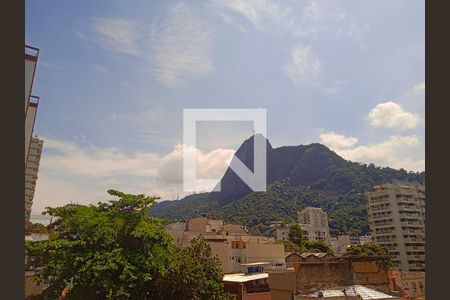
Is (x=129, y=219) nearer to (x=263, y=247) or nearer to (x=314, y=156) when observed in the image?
(x=263, y=247)

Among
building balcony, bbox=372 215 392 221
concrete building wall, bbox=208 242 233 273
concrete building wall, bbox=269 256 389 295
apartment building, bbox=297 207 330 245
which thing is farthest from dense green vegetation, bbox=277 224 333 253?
apartment building, bbox=297 207 330 245

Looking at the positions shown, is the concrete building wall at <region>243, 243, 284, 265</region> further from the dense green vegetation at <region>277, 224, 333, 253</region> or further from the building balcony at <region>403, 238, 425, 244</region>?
the building balcony at <region>403, 238, 425, 244</region>

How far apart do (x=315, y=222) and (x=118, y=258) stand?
2434 inches

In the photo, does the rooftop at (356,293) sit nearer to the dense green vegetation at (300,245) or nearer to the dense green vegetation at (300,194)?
the dense green vegetation at (300,245)

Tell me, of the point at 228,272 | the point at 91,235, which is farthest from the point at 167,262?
the point at 228,272

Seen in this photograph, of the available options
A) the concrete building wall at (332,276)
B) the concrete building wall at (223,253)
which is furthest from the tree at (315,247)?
the concrete building wall at (332,276)

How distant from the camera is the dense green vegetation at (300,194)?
73000 millimetres

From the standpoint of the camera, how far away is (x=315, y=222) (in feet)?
233

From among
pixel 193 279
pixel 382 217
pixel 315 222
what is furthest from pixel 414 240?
pixel 193 279

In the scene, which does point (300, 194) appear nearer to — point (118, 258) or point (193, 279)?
point (193, 279)

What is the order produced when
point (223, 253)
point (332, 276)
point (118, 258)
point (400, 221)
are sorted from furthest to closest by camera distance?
point (400, 221) < point (223, 253) < point (332, 276) < point (118, 258)

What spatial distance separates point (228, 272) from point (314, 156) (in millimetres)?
70346

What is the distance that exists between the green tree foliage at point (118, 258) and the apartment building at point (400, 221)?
3523 centimetres

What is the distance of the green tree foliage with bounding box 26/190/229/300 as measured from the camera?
12555mm
